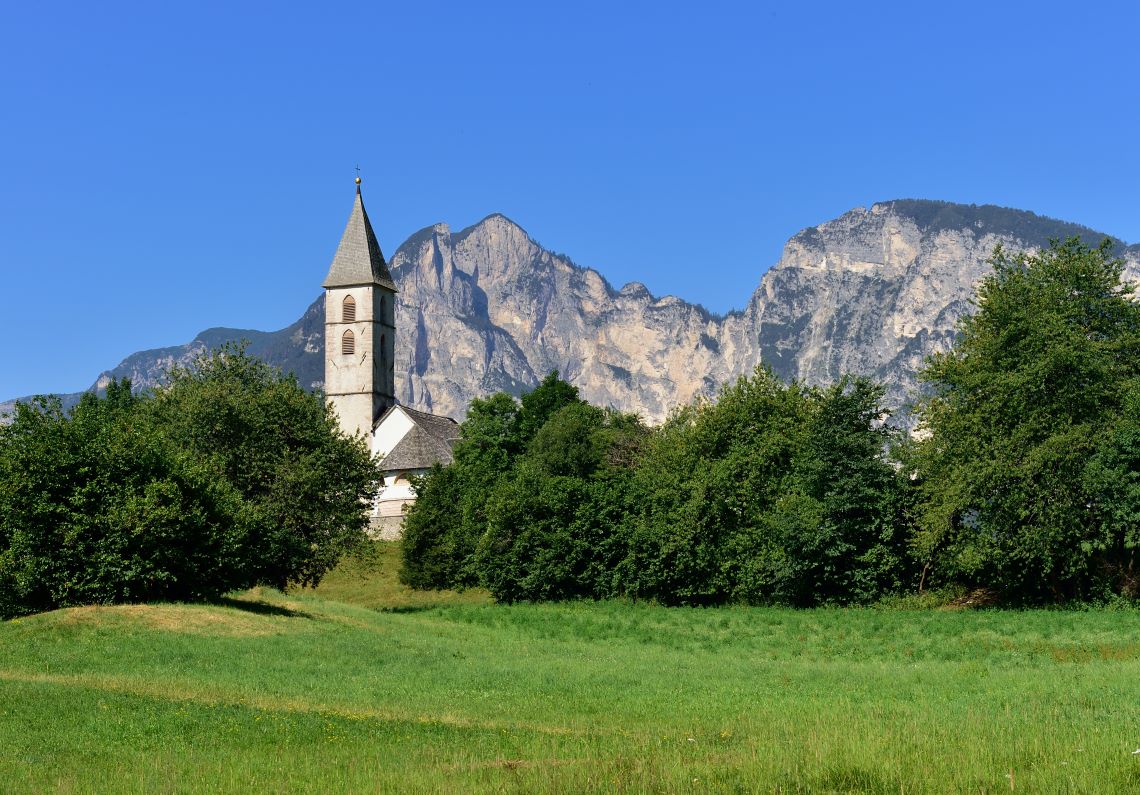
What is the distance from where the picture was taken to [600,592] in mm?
59562

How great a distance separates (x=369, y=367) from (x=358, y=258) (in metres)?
9.37

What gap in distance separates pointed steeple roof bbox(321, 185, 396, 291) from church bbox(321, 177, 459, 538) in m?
0.08

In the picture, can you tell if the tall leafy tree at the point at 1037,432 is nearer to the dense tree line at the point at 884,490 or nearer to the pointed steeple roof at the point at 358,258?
the dense tree line at the point at 884,490

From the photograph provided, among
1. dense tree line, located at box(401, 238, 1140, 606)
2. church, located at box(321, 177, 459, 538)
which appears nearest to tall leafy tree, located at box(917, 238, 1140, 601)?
dense tree line, located at box(401, 238, 1140, 606)

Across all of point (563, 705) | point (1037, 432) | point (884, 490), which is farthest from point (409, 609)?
point (563, 705)

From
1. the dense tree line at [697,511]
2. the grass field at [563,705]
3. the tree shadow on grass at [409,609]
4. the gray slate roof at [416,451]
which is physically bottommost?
the tree shadow on grass at [409,609]

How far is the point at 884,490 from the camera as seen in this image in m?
50.9

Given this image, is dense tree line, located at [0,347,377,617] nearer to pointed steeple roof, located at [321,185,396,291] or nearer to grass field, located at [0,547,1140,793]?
grass field, located at [0,547,1140,793]

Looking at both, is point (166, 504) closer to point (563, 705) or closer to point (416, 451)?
point (563, 705)

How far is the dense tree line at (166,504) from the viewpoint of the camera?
38375mm

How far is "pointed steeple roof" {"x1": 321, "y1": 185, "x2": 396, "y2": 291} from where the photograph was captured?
320 ft

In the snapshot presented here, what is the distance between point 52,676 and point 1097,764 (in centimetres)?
2089

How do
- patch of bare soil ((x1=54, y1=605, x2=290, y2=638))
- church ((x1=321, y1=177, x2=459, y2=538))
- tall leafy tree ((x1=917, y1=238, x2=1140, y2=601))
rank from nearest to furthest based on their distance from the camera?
patch of bare soil ((x1=54, y1=605, x2=290, y2=638)) < tall leafy tree ((x1=917, y1=238, x2=1140, y2=601)) < church ((x1=321, y1=177, x2=459, y2=538))

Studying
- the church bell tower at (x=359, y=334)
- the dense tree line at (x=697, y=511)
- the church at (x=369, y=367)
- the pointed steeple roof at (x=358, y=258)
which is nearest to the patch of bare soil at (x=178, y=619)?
the dense tree line at (x=697, y=511)
